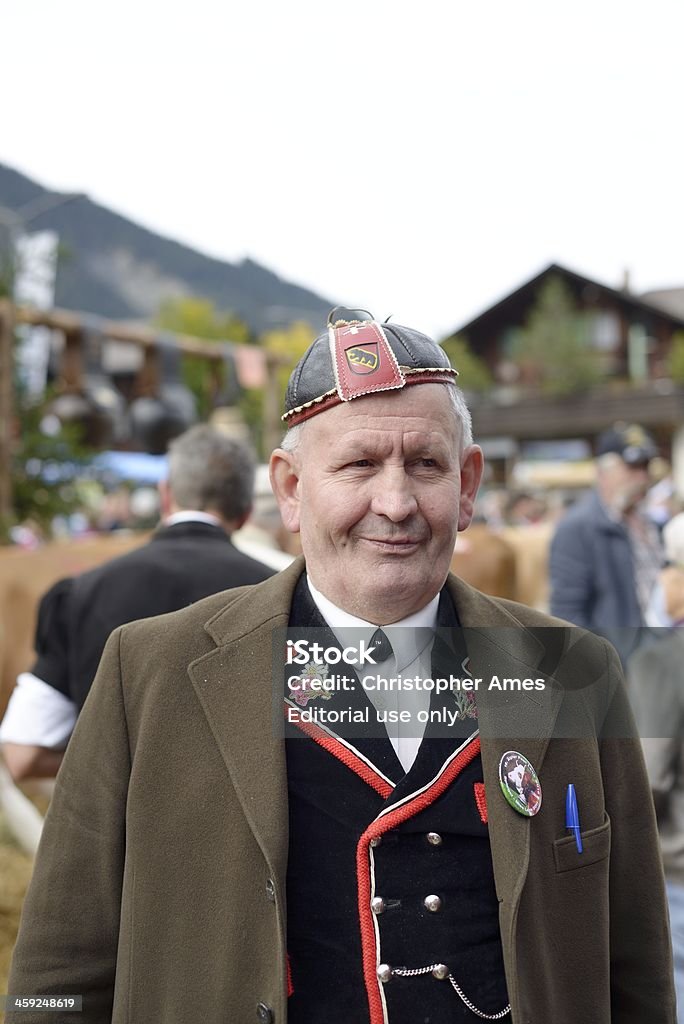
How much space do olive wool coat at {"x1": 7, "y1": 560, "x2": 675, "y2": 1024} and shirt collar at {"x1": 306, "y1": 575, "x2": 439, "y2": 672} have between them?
0.18 feet

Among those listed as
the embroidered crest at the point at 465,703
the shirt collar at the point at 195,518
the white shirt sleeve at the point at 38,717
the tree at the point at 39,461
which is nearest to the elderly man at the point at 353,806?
the embroidered crest at the point at 465,703

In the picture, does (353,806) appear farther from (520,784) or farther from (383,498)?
(383,498)

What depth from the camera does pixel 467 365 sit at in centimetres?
168

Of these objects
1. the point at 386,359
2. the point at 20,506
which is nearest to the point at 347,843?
the point at 386,359

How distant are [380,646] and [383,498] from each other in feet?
0.61

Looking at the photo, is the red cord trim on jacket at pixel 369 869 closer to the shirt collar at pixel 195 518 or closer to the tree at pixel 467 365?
the tree at pixel 467 365

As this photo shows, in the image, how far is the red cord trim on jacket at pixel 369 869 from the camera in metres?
1.23

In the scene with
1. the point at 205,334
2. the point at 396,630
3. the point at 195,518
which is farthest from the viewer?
the point at 205,334

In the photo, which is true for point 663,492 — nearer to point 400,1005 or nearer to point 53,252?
point 53,252

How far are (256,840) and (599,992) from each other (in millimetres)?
464

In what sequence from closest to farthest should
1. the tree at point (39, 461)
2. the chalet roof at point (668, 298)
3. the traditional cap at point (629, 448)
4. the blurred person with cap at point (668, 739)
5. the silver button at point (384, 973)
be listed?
1. the silver button at point (384, 973)
2. the chalet roof at point (668, 298)
3. the blurred person with cap at point (668, 739)
4. the traditional cap at point (629, 448)
5. the tree at point (39, 461)

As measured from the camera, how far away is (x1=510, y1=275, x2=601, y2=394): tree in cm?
165

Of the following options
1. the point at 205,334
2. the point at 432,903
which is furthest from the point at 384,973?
the point at 205,334

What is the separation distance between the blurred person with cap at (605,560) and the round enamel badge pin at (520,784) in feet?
10.1
